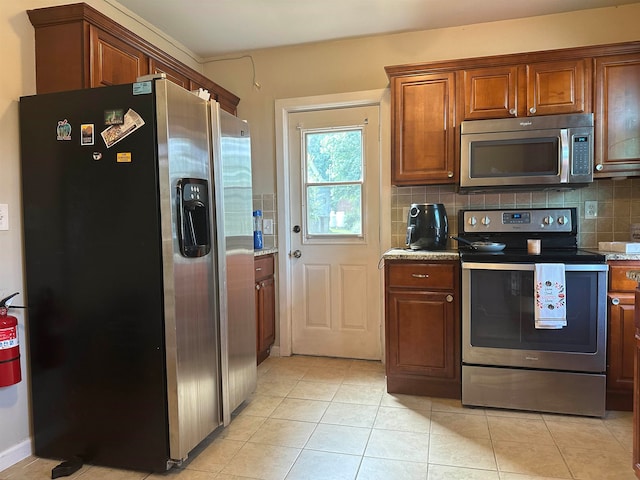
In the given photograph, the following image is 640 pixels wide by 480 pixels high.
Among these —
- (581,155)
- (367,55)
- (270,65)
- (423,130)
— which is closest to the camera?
(581,155)

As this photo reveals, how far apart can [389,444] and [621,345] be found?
1.46 m

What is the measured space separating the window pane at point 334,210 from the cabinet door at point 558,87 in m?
1.34

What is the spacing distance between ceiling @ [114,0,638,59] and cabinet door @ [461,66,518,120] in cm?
47

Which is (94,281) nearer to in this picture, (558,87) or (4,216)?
(4,216)

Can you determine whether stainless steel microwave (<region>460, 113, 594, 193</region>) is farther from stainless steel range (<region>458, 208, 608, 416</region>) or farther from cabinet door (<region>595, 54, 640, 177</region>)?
stainless steel range (<region>458, 208, 608, 416</region>)

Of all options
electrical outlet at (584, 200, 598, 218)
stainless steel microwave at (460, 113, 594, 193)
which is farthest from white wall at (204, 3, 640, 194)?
electrical outlet at (584, 200, 598, 218)

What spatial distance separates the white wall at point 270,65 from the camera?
1968 millimetres

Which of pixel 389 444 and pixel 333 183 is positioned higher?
pixel 333 183

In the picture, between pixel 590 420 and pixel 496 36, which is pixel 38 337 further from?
pixel 496 36

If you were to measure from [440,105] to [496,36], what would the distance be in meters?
0.77

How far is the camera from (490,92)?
2.74 m

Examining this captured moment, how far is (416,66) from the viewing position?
2.81 m

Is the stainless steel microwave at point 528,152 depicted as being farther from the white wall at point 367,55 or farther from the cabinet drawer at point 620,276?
the white wall at point 367,55

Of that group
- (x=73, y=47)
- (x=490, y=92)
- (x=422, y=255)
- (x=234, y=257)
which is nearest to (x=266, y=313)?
(x=234, y=257)
